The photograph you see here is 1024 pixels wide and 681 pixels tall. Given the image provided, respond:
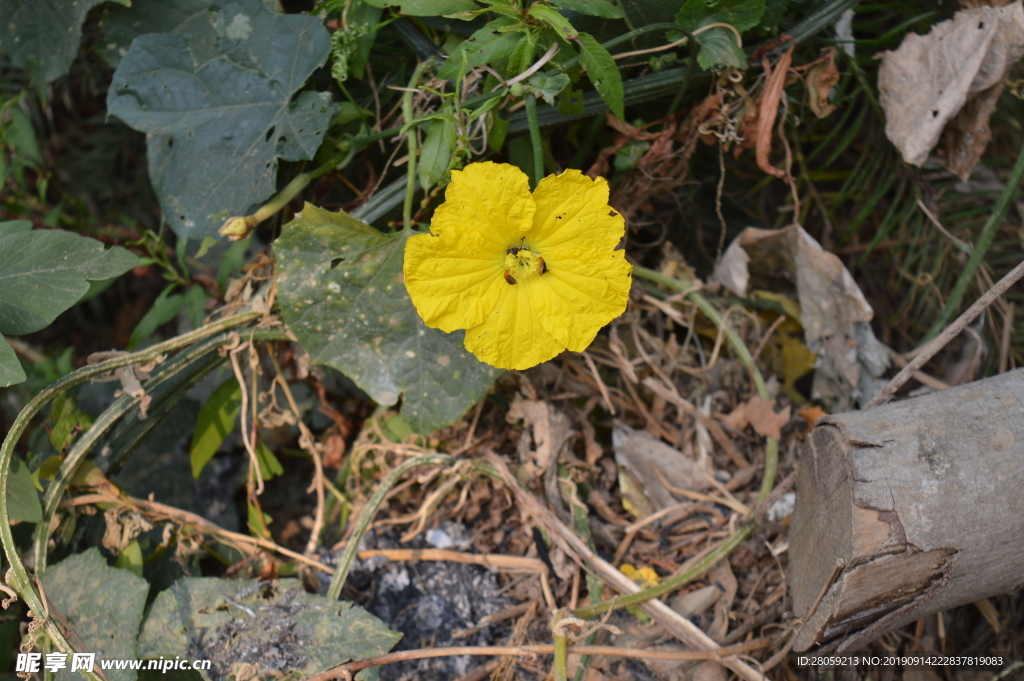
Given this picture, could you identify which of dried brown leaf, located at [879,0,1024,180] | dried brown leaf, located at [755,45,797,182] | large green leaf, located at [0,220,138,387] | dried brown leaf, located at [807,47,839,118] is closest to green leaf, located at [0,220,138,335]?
large green leaf, located at [0,220,138,387]

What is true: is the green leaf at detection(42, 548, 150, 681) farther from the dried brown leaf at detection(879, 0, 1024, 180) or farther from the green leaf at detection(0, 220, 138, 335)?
the dried brown leaf at detection(879, 0, 1024, 180)

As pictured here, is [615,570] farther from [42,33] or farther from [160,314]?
[42,33]

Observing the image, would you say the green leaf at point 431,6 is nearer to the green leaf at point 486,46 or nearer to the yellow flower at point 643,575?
the green leaf at point 486,46

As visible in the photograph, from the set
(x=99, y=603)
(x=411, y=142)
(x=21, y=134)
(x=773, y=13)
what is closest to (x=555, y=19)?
(x=411, y=142)

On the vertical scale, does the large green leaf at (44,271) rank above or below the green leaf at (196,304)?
above

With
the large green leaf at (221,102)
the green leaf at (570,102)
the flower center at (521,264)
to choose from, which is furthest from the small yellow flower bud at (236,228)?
the green leaf at (570,102)

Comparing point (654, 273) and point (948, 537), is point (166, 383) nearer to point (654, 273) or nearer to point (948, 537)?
point (654, 273)
